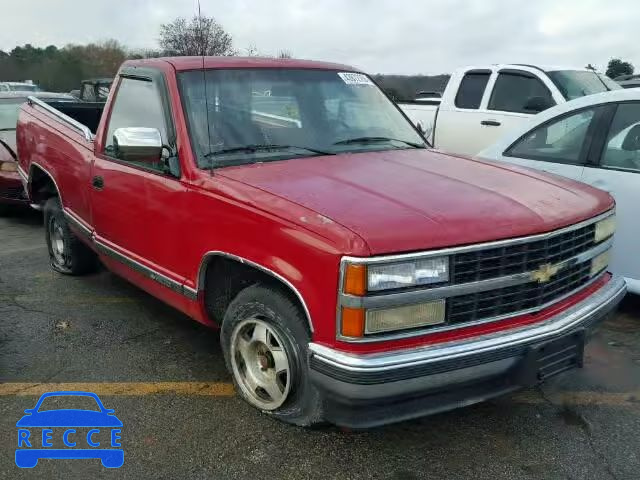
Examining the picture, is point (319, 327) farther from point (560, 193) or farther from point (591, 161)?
point (591, 161)

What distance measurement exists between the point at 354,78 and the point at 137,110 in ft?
4.92

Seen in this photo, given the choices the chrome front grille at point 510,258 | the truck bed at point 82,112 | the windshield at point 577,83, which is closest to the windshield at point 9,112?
the truck bed at point 82,112

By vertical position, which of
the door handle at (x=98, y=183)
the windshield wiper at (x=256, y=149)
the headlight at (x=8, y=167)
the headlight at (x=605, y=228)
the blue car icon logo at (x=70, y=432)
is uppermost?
the windshield wiper at (x=256, y=149)

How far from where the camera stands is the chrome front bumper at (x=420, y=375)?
8.13ft

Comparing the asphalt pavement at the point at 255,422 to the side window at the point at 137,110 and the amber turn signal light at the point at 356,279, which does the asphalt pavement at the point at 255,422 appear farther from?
the side window at the point at 137,110

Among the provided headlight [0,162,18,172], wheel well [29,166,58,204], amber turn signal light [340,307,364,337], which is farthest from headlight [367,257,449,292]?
headlight [0,162,18,172]

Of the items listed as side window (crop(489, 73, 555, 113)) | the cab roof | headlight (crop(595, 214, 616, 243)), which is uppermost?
the cab roof

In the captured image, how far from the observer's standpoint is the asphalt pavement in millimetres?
2871

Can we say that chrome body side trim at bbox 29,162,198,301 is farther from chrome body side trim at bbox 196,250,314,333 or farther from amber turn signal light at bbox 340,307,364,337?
amber turn signal light at bbox 340,307,364,337

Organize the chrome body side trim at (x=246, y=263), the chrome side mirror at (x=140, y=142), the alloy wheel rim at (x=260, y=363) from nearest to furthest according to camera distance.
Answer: the chrome body side trim at (x=246, y=263)
the alloy wheel rim at (x=260, y=363)
the chrome side mirror at (x=140, y=142)

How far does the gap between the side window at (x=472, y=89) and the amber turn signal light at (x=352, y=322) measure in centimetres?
652

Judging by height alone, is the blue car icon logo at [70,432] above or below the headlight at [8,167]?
below

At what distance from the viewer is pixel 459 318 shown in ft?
8.74

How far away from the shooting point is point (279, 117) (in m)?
3.75
